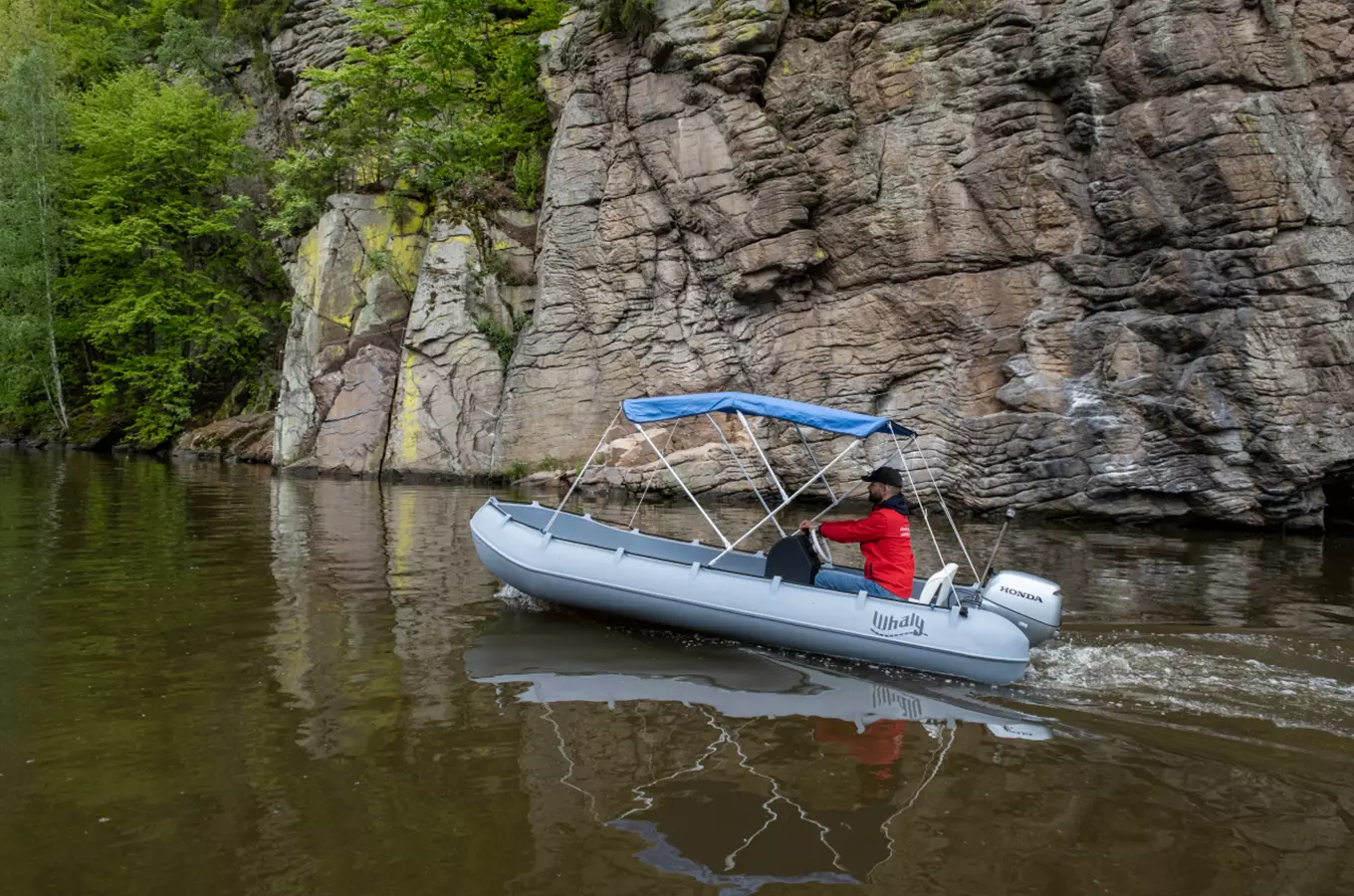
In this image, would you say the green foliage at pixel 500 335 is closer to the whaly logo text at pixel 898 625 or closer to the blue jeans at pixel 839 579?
the blue jeans at pixel 839 579

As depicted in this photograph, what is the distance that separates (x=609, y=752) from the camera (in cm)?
546

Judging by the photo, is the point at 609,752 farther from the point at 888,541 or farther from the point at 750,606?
the point at 888,541

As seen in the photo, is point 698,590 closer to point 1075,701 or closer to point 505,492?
point 1075,701

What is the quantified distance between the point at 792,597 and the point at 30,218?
3259 centimetres

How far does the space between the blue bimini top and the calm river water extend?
2234mm

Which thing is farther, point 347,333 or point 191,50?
point 191,50

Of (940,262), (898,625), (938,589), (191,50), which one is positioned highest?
(191,50)

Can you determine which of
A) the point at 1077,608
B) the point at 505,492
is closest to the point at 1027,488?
the point at 1077,608

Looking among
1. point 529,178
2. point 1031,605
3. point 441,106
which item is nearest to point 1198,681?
point 1031,605

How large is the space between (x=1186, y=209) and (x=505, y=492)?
601 inches

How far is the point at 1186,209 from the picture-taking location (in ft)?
58.0

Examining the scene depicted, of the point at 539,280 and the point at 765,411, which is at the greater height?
the point at 539,280

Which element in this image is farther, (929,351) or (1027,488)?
(929,351)

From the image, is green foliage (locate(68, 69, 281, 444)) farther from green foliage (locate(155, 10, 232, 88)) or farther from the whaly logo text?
the whaly logo text
